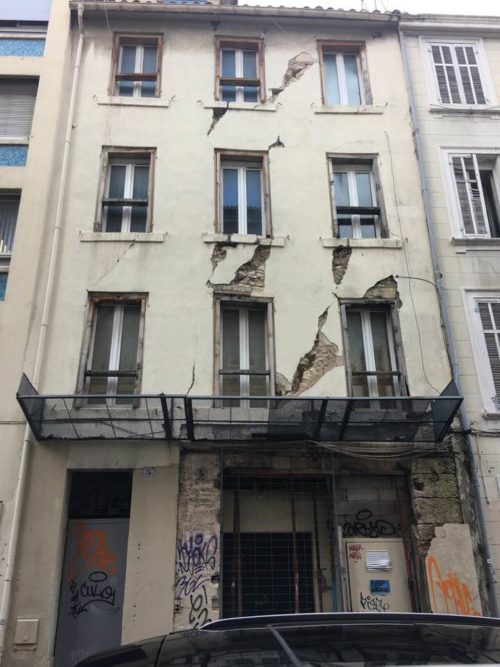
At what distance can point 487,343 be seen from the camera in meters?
9.40

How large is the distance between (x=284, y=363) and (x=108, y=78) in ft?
23.2

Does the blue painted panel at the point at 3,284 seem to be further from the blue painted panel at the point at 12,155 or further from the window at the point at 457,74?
the window at the point at 457,74

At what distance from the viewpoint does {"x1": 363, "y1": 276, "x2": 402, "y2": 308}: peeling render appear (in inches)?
378

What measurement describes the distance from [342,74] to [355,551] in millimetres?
9621

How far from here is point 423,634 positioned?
8.22 feet

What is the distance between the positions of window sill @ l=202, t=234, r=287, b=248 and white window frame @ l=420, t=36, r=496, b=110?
15.6 feet

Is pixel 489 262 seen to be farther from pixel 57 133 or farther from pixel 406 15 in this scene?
pixel 57 133

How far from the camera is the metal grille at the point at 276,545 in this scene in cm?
813

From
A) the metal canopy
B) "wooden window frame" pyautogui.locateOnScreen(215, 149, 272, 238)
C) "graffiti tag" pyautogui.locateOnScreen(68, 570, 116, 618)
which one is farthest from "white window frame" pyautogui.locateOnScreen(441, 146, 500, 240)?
"graffiti tag" pyautogui.locateOnScreen(68, 570, 116, 618)

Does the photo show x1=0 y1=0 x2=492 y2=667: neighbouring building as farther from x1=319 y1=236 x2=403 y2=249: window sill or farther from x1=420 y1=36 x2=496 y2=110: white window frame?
x1=420 y1=36 x2=496 y2=110: white window frame

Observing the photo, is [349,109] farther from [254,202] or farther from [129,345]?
[129,345]

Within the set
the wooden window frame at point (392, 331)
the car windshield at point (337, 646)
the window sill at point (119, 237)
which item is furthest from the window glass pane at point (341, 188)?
the car windshield at point (337, 646)

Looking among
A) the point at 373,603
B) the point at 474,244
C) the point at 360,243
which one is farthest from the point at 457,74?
the point at 373,603

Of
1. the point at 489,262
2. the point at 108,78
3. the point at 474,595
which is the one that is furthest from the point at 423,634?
the point at 108,78
